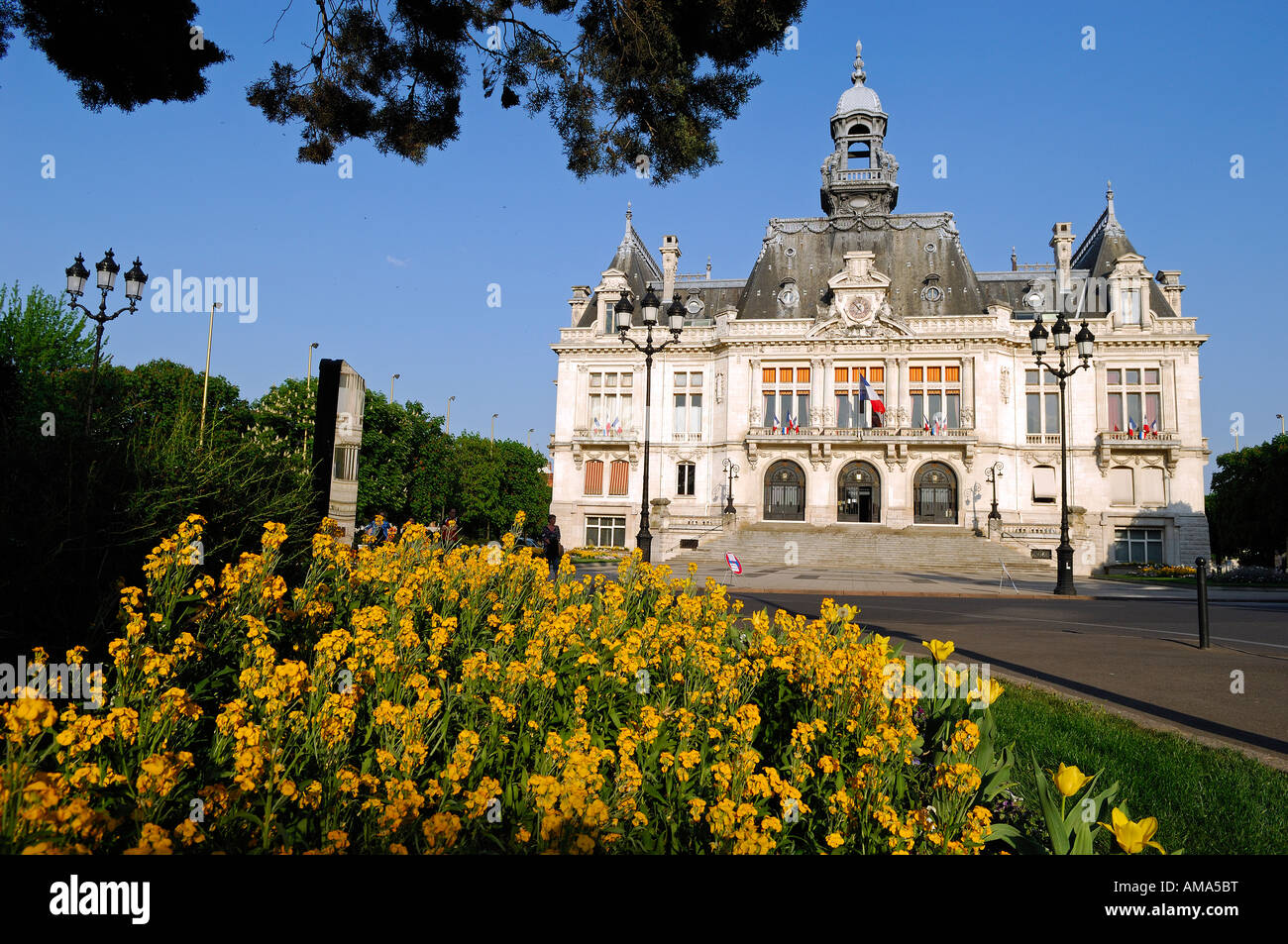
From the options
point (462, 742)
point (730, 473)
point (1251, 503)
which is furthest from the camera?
point (1251, 503)

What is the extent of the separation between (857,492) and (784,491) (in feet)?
14.4

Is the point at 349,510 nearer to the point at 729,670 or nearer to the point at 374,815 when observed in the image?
the point at 729,670

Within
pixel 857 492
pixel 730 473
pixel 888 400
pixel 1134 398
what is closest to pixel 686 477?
pixel 730 473

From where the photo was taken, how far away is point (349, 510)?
8453 millimetres

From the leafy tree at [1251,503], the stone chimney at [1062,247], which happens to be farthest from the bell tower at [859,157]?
the leafy tree at [1251,503]

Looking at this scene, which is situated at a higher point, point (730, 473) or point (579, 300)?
point (579, 300)

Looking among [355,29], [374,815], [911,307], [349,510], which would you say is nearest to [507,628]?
[374,815]

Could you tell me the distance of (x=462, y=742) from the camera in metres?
2.86

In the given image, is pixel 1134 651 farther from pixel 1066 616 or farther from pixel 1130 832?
pixel 1130 832

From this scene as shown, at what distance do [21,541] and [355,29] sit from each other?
4.64 meters

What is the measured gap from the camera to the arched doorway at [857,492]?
43.1m

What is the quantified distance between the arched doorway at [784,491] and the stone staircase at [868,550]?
371 cm

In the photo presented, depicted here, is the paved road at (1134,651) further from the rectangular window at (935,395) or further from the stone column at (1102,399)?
the stone column at (1102,399)
